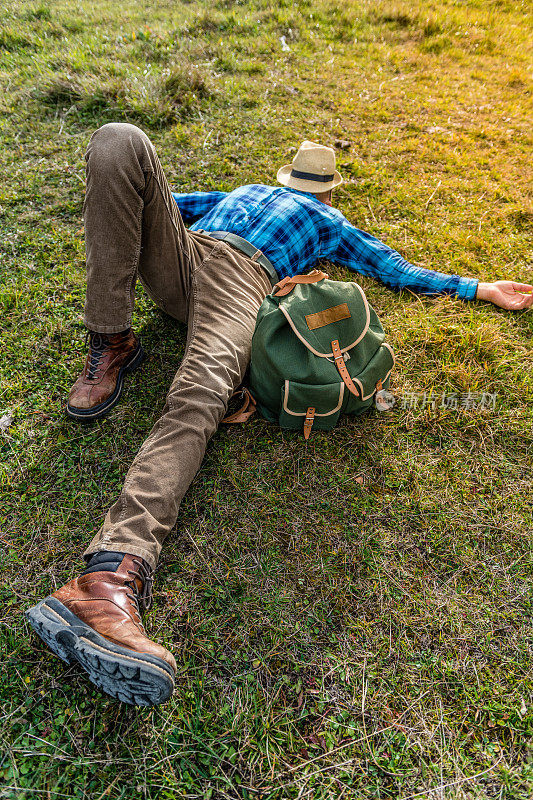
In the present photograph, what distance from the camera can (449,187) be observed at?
177 inches

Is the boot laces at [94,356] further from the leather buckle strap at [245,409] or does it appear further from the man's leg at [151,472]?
the leather buckle strap at [245,409]

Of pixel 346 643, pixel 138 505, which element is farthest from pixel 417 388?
pixel 138 505

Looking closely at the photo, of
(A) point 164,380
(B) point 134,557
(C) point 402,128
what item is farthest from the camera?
(C) point 402,128

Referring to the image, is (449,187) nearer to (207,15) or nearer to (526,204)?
(526,204)

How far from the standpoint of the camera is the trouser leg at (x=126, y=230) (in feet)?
7.68

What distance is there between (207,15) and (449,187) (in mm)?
5554

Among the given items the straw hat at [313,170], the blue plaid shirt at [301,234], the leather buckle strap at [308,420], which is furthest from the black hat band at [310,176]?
the leather buckle strap at [308,420]

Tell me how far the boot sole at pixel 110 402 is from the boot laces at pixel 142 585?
3.26 ft

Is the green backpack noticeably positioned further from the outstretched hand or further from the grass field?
the outstretched hand

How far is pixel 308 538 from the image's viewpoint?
230 cm

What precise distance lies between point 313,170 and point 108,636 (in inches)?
128

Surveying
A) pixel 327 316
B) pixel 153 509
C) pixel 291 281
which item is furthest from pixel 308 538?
pixel 291 281

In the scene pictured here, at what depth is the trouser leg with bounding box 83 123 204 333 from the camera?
2.34 meters

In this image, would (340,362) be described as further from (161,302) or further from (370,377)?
(161,302)
